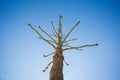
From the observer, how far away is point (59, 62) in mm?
4633

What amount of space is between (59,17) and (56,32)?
983 millimetres

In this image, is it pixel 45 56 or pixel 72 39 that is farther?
pixel 72 39

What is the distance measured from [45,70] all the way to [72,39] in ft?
10.2

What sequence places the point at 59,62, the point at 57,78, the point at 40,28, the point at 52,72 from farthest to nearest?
the point at 40,28 < the point at 59,62 < the point at 52,72 < the point at 57,78

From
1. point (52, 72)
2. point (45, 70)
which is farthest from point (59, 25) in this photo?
point (52, 72)

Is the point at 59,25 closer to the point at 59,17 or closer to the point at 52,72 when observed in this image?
the point at 59,17

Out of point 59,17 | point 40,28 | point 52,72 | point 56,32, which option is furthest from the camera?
point 56,32

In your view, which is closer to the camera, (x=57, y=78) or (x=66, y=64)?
(x=57, y=78)

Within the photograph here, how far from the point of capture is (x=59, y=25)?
6867 millimetres

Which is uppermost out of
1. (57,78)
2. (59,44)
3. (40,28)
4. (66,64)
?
(40,28)

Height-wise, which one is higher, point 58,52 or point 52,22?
point 52,22

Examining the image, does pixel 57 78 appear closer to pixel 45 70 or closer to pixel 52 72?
pixel 52 72

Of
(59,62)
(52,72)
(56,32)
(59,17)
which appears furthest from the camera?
(56,32)

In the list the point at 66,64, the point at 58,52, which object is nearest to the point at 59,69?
the point at 58,52
